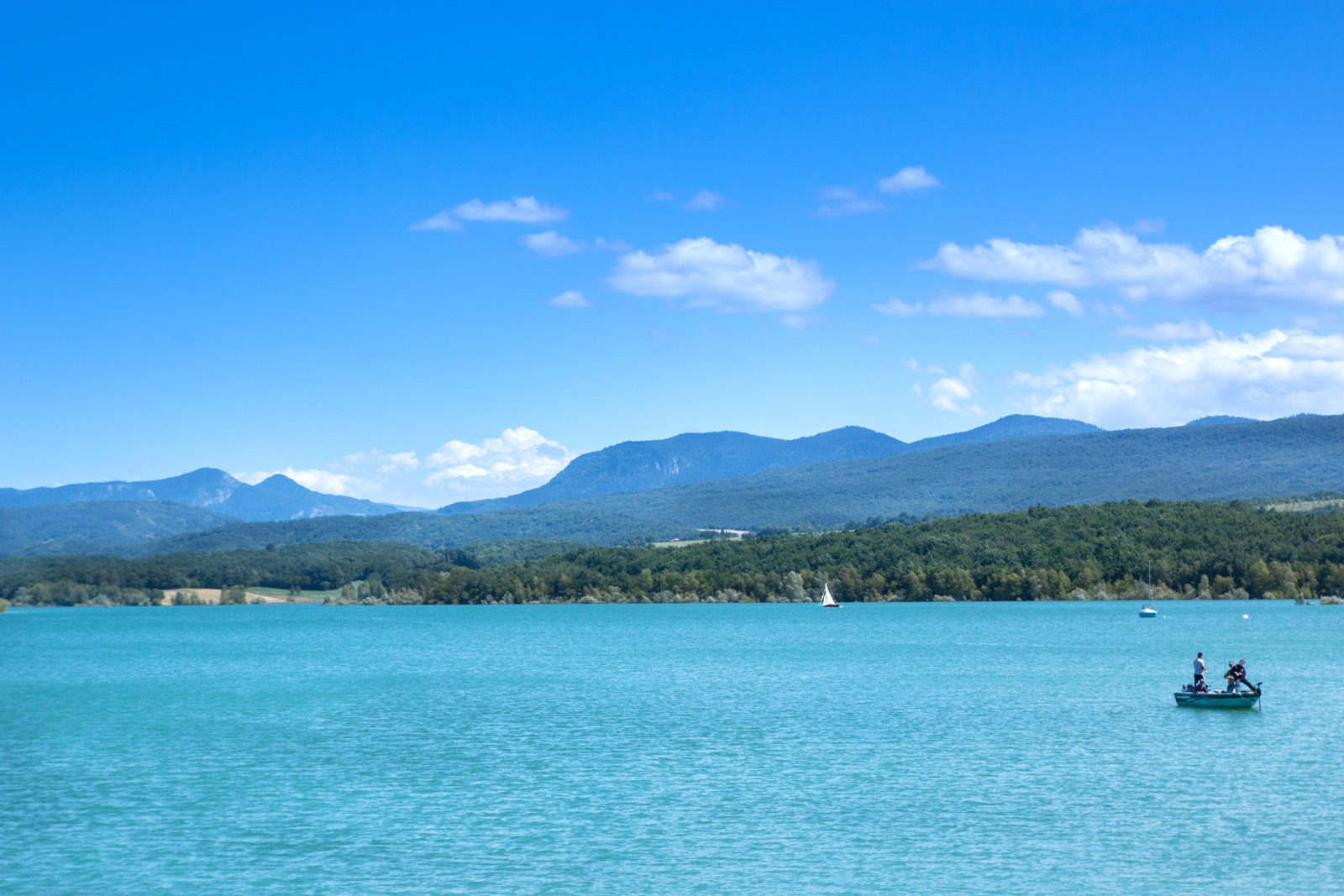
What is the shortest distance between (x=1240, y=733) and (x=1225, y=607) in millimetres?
90960

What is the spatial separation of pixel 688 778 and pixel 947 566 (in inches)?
4423

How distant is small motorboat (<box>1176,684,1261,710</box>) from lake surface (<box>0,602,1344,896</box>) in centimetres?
38

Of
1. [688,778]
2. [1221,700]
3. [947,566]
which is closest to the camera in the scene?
[688,778]

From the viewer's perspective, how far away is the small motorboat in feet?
135

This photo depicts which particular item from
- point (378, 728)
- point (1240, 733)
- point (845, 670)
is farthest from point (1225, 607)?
point (378, 728)

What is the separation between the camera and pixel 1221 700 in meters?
41.3

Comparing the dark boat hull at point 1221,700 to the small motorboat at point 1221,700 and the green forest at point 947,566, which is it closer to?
the small motorboat at point 1221,700

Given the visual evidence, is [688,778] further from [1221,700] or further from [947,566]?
[947,566]

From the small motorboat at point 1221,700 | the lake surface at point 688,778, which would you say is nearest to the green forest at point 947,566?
the lake surface at point 688,778

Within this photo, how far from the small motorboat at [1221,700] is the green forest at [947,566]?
91.5 meters

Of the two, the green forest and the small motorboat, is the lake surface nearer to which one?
the small motorboat

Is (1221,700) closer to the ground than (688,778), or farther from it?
closer to the ground

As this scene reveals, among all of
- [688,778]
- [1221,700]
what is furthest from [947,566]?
[688,778]

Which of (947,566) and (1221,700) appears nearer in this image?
(1221,700)
